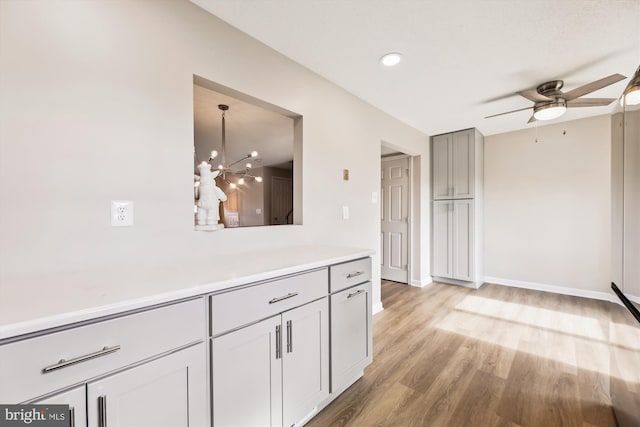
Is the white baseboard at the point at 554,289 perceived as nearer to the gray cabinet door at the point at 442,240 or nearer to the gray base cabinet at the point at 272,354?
the gray cabinet door at the point at 442,240

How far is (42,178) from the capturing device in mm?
1063

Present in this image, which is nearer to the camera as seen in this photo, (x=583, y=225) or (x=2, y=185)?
(x=2, y=185)

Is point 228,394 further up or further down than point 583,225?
further down

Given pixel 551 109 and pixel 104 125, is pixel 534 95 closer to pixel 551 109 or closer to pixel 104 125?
pixel 551 109

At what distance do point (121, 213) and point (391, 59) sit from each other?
7.01ft

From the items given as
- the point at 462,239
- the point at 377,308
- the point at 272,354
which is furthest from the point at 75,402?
the point at 462,239

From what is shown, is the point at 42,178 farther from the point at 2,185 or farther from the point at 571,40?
the point at 571,40

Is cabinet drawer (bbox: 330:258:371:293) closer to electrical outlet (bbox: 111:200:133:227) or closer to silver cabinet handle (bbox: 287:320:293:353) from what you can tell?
silver cabinet handle (bbox: 287:320:293:353)

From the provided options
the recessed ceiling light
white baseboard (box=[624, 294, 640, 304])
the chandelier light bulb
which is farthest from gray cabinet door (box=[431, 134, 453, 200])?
white baseboard (box=[624, 294, 640, 304])

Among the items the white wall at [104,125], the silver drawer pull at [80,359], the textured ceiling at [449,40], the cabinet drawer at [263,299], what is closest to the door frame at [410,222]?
the textured ceiling at [449,40]

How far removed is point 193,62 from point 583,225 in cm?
487

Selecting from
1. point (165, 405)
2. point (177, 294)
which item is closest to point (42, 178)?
point (177, 294)

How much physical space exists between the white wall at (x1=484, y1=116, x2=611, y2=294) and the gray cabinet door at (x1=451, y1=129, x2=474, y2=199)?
2.09 ft

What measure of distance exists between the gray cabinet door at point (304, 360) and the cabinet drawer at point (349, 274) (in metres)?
0.13
